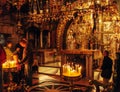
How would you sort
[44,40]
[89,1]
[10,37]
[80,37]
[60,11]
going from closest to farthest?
1. [60,11]
2. [89,1]
3. [10,37]
4. [80,37]
5. [44,40]

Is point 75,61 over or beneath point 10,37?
beneath

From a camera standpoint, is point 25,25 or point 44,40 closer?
point 25,25

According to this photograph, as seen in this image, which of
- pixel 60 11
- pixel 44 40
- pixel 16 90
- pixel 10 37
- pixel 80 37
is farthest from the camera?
pixel 44 40

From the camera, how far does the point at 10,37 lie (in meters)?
12.9

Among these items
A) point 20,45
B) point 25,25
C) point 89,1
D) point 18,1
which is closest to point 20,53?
point 20,45

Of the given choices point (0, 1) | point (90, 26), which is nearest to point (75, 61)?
point (90, 26)

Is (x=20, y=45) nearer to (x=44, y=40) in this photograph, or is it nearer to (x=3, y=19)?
(x=3, y=19)

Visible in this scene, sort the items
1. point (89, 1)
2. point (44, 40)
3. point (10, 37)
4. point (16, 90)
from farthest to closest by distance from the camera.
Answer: point (44, 40) < point (10, 37) < point (89, 1) < point (16, 90)

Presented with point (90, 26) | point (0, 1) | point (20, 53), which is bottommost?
point (20, 53)

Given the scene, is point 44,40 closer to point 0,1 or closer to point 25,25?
point 25,25

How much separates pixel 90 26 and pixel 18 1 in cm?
799

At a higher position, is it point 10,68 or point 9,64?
point 9,64

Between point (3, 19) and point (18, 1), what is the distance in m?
5.56

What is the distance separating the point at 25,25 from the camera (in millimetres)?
13594
